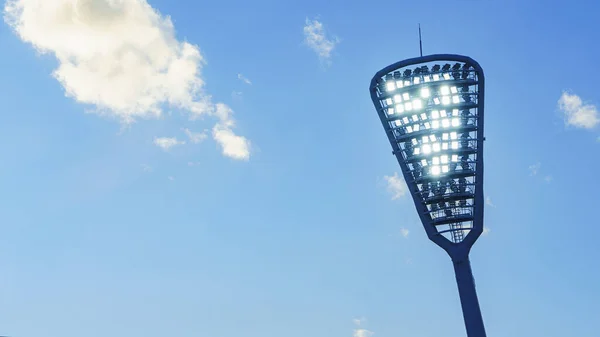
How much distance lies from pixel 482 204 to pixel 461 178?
408 cm

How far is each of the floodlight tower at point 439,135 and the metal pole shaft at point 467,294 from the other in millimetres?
1661

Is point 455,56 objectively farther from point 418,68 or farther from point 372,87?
point 372,87

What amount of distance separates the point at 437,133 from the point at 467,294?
19.5 m

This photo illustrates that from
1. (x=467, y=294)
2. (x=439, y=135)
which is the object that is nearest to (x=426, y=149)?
(x=439, y=135)

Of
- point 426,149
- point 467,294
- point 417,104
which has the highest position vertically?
point 417,104

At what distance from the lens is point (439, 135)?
7550 centimetres

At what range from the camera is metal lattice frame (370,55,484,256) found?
2913 inches

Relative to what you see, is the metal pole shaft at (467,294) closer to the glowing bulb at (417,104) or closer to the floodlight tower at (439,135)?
the floodlight tower at (439,135)

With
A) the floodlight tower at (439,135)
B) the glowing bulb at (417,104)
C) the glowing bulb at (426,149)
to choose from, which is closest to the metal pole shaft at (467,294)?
the floodlight tower at (439,135)

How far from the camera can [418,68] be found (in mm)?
76000

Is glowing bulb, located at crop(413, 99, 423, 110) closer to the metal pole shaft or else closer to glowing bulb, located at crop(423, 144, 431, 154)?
glowing bulb, located at crop(423, 144, 431, 154)

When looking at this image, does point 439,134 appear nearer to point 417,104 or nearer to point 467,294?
point 417,104

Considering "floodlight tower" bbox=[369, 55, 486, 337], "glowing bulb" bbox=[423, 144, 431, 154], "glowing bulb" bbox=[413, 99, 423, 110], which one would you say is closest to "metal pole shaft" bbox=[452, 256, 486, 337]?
"floodlight tower" bbox=[369, 55, 486, 337]

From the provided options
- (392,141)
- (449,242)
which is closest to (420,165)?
(392,141)
